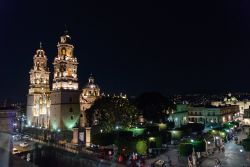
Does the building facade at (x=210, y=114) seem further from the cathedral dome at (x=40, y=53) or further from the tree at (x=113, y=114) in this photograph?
the cathedral dome at (x=40, y=53)

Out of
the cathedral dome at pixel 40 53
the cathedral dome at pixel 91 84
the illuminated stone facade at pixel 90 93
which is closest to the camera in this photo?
the illuminated stone facade at pixel 90 93

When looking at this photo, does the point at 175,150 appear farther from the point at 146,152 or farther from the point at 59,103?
the point at 59,103

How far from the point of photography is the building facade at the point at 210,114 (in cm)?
7006

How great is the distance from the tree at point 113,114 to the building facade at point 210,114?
30.8 m

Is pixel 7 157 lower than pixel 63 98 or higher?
lower

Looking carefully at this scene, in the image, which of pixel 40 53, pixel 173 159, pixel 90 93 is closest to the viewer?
pixel 173 159

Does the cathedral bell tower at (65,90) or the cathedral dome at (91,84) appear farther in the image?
the cathedral dome at (91,84)

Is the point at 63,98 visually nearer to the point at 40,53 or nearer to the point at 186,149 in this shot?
the point at 40,53

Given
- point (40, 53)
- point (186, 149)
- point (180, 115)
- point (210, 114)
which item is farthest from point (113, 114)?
point (210, 114)

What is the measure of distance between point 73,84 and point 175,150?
25.8m

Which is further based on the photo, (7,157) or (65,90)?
(65,90)

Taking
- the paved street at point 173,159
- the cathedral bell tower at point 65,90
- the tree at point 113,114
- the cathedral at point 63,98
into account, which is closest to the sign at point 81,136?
the tree at point 113,114

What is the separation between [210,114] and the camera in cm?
7094

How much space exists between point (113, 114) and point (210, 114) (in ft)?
114
